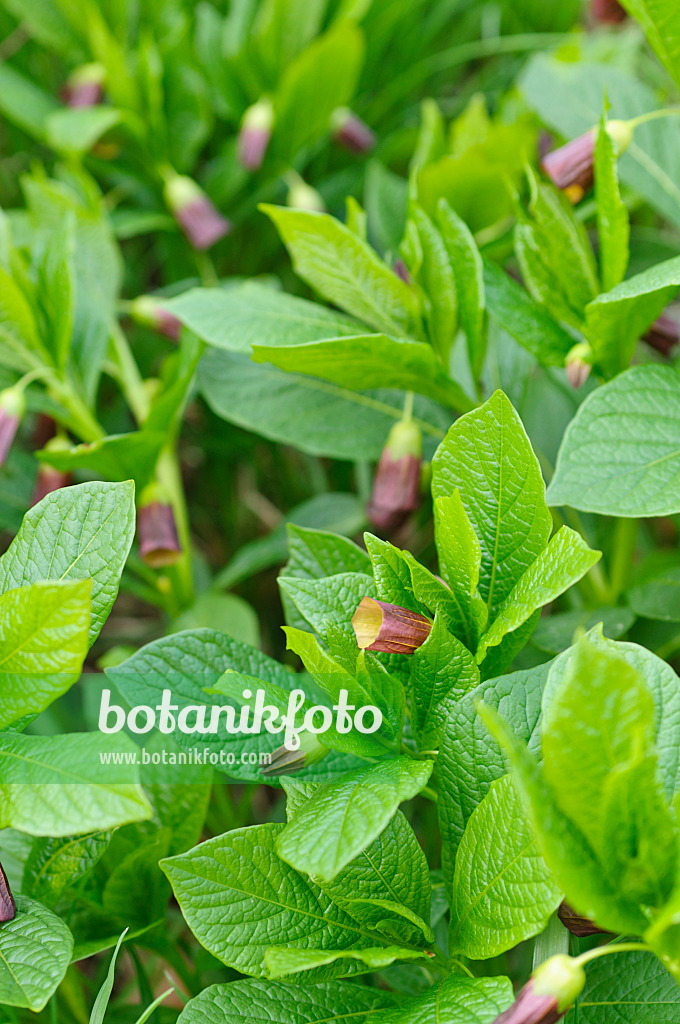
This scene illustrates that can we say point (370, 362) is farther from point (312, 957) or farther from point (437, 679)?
point (312, 957)

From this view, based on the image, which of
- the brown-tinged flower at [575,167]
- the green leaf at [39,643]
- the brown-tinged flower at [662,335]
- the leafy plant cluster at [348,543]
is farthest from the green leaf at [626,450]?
the green leaf at [39,643]

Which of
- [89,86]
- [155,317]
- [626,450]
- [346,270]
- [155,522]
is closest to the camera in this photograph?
[626,450]

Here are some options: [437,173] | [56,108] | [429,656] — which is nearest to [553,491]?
[429,656]

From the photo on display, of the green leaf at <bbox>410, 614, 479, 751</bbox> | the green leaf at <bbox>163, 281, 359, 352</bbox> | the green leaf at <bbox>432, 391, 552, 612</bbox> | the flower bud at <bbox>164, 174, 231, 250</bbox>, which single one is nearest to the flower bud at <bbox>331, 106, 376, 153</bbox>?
the flower bud at <bbox>164, 174, 231, 250</bbox>

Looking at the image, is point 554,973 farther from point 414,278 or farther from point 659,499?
point 414,278

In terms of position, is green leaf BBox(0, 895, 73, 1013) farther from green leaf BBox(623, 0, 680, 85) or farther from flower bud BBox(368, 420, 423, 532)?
green leaf BBox(623, 0, 680, 85)

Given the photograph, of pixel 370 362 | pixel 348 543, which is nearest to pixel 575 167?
pixel 370 362
